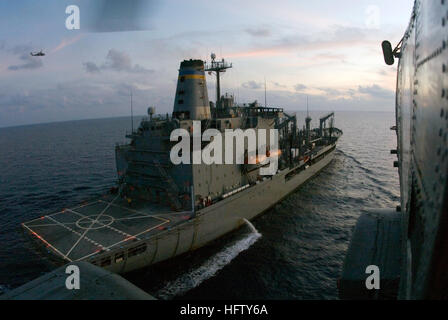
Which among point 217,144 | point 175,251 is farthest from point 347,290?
point 217,144

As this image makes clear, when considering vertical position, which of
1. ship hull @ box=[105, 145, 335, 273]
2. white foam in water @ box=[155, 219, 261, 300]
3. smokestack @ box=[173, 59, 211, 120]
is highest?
smokestack @ box=[173, 59, 211, 120]

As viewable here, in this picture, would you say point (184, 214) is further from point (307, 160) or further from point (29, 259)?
point (307, 160)

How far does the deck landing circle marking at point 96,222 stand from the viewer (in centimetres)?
1925

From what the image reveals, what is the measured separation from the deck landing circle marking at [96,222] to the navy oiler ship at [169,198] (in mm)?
68

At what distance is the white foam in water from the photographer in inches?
677

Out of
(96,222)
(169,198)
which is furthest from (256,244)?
(96,222)

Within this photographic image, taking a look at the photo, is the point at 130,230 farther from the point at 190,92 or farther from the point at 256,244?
the point at 190,92

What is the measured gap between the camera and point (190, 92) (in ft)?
85.5

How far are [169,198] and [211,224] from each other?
3.88 meters

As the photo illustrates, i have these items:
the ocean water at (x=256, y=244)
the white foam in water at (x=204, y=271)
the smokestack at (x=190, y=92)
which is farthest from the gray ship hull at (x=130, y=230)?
the smokestack at (x=190, y=92)

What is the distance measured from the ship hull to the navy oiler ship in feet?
0.25

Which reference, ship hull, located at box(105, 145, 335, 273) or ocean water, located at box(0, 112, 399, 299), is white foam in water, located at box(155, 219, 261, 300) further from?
ship hull, located at box(105, 145, 335, 273)

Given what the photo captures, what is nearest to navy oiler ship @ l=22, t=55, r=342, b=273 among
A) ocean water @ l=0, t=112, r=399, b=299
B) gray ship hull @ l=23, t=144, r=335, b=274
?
gray ship hull @ l=23, t=144, r=335, b=274
